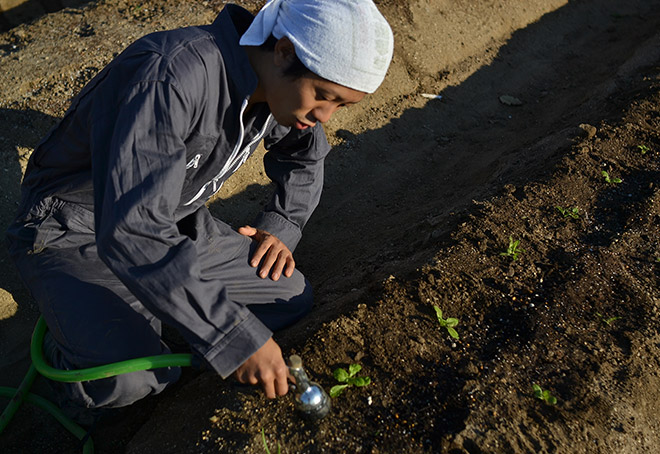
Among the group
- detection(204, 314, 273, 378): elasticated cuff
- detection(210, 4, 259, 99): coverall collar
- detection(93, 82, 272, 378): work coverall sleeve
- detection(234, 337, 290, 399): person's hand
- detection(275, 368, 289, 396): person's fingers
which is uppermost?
detection(210, 4, 259, 99): coverall collar

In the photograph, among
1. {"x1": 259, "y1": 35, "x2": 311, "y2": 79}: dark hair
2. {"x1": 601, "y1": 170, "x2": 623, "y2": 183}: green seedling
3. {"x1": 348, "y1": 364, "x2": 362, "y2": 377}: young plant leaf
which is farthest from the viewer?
{"x1": 601, "y1": 170, "x2": 623, "y2": 183}: green seedling

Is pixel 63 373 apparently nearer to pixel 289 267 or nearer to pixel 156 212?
pixel 156 212

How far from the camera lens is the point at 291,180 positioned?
127 inches

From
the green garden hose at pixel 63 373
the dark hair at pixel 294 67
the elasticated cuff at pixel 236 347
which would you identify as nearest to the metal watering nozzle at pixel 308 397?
the elasticated cuff at pixel 236 347

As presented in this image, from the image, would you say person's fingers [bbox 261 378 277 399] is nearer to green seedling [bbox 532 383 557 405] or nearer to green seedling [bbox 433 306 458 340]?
green seedling [bbox 433 306 458 340]

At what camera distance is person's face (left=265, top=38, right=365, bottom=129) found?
2.16m

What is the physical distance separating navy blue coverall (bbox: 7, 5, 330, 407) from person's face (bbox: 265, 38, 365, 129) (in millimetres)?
118

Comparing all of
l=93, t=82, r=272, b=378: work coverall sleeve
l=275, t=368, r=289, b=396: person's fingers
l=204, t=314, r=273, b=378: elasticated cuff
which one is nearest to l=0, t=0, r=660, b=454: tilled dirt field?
l=275, t=368, r=289, b=396: person's fingers

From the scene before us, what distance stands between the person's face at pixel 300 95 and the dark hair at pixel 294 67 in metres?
0.01

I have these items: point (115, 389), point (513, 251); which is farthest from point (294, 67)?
point (513, 251)

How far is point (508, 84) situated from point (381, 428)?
5.44 metres

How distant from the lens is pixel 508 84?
6.72 m

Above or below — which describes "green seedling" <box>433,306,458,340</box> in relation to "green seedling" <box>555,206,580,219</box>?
above

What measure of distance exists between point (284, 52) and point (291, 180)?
1.13 meters
